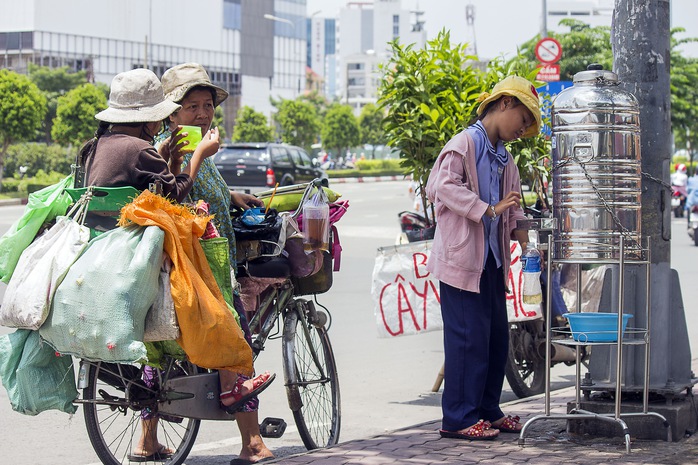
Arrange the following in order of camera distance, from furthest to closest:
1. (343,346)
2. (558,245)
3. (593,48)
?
(593,48)
(343,346)
(558,245)

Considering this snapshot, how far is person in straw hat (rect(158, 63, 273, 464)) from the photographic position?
5367 mm

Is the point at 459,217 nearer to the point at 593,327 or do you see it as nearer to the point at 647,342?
the point at 593,327

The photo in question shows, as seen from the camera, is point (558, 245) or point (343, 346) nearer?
point (558, 245)

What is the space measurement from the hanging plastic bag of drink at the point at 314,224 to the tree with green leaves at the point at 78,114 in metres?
40.4

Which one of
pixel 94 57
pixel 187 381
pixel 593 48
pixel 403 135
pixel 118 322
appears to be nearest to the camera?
pixel 118 322

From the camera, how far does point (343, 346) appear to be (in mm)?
10016

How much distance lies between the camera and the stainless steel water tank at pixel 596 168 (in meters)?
5.42

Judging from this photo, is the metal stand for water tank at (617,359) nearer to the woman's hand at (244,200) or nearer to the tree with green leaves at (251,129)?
the woman's hand at (244,200)

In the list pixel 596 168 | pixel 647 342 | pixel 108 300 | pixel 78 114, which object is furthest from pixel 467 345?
pixel 78 114

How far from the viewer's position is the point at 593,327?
5379mm

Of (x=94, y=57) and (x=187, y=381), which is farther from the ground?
(x=94, y=57)

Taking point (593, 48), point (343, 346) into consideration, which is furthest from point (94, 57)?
point (343, 346)

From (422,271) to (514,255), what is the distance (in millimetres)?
693

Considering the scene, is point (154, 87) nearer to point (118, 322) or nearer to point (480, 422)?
point (118, 322)
